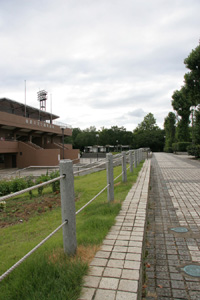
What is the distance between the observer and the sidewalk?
1896mm

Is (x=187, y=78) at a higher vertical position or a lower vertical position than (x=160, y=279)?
higher

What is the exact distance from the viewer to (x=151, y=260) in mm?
3027

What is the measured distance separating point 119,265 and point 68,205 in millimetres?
800

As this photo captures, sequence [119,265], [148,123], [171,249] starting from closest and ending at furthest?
[119,265] → [171,249] → [148,123]

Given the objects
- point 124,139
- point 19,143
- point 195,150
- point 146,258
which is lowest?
point 146,258

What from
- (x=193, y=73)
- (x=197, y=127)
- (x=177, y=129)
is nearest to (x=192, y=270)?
(x=193, y=73)

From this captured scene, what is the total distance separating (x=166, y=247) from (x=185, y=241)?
0.36 meters

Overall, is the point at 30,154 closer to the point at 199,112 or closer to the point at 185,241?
the point at 199,112

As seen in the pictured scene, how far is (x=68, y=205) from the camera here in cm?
249

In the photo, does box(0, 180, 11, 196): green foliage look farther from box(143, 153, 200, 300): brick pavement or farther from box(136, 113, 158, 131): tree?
box(136, 113, 158, 131): tree

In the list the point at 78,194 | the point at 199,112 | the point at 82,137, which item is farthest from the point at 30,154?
the point at 82,137

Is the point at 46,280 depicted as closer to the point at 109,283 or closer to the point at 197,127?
the point at 109,283

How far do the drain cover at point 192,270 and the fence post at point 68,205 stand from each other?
1351mm

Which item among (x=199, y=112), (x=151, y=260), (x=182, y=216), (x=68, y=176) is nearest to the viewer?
(x=68, y=176)
